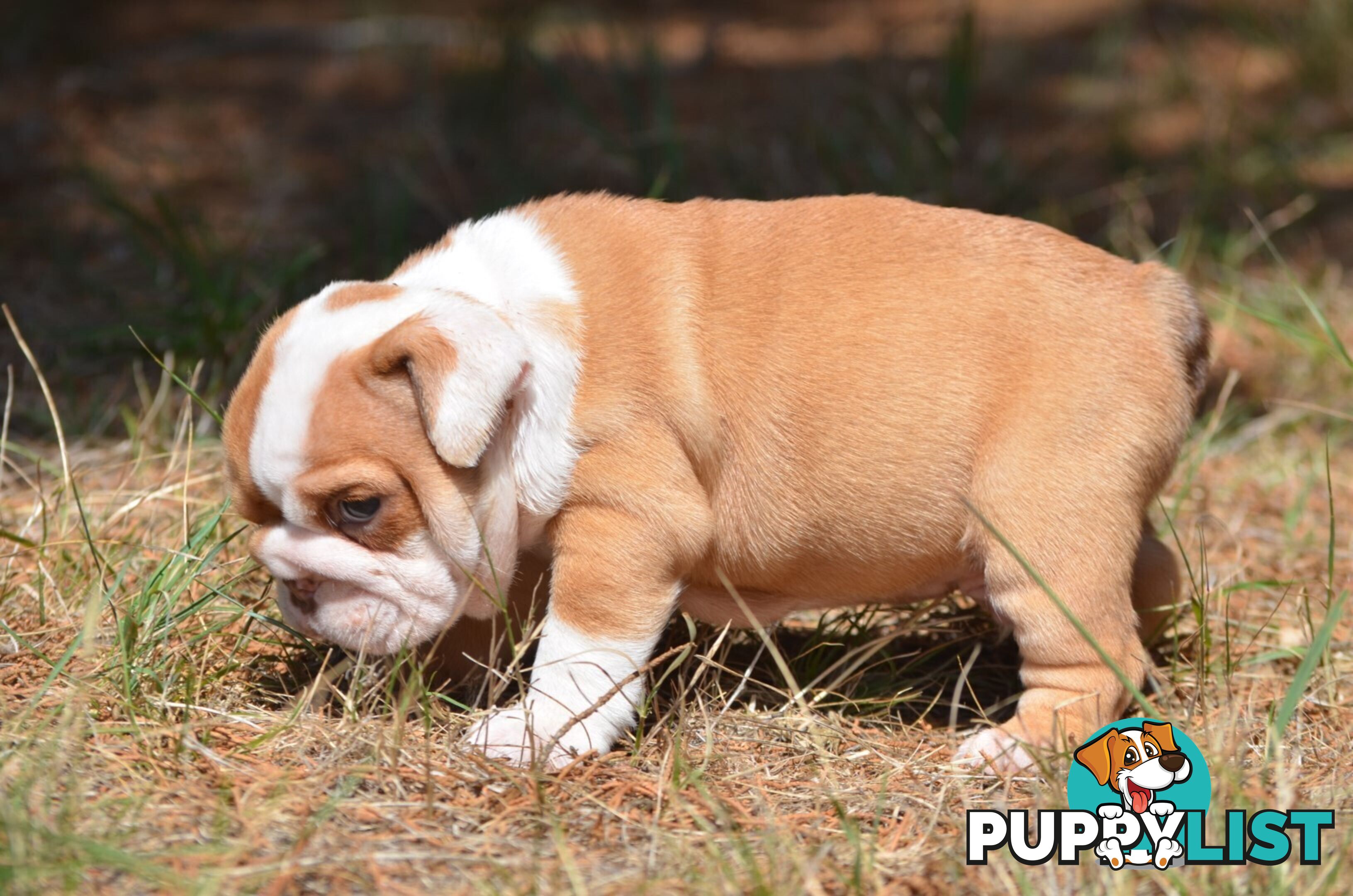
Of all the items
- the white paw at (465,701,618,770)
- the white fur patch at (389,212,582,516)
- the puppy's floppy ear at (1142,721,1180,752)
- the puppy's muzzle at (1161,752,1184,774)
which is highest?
the white fur patch at (389,212,582,516)

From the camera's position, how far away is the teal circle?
283 centimetres

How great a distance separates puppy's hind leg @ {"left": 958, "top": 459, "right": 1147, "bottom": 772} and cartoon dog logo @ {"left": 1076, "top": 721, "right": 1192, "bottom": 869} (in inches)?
4.9

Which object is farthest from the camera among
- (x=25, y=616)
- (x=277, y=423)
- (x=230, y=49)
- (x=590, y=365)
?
(x=230, y=49)

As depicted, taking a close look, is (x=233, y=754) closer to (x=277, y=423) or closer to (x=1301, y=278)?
(x=277, y=423)

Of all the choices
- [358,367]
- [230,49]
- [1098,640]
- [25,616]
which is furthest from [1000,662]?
[230,49]

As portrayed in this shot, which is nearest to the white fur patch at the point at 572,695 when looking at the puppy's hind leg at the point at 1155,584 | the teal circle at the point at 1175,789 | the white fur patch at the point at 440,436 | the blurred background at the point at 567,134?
the white fur patch at the point at 440,436

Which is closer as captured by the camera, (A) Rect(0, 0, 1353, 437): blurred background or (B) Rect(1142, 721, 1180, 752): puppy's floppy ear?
(B) Rect(1142, 721, 1180, 752): puppy's floppy ear

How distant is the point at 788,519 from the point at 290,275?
284cm

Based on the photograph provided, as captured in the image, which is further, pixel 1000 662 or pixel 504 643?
pixel 1000 662

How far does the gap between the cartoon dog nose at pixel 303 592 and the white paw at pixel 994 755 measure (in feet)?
5.06

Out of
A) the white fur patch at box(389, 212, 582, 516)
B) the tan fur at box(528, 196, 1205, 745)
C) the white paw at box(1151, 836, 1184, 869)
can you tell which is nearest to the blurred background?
the tan fur at box(528, 196, 1205, 745)

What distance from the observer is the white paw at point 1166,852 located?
8.83 feet

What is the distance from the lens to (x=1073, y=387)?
3.21 metres

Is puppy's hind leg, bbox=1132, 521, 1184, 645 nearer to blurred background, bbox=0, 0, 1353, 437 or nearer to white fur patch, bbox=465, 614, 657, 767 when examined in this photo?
blurred background, bbox=0, 0, 1353, 437
